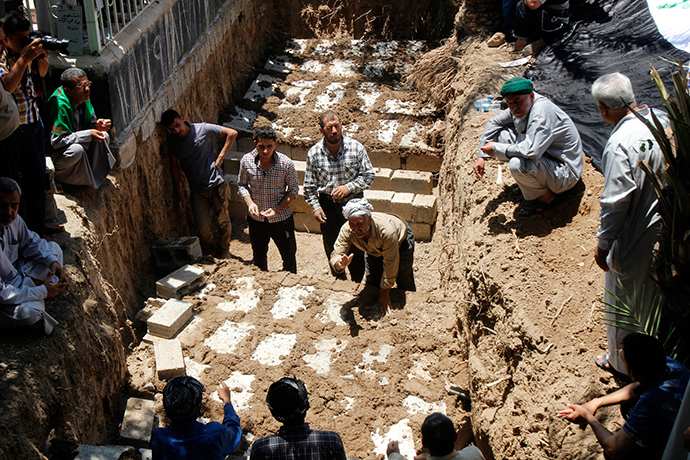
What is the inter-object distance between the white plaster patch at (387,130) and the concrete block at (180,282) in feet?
13.1

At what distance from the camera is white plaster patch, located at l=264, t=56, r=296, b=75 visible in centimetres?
1054

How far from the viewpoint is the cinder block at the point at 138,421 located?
4.18m

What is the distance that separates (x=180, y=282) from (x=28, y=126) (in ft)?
6.97

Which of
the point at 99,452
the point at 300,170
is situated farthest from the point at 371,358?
the point at 300,170

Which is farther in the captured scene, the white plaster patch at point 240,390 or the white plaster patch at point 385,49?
the white plaster patch at point 385,49

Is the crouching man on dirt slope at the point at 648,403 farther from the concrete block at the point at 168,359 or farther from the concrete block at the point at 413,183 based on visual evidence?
the concrete block at the point at 413,183

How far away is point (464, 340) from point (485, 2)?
6261 millimetres

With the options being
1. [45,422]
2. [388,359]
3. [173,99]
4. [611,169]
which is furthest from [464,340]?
[173,99]

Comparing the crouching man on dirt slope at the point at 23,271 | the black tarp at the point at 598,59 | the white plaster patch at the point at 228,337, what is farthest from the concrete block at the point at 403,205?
the crouching man on dirt slope at the point at 23,271

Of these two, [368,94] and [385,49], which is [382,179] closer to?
[368,94]

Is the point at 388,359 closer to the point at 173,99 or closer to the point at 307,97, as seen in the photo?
the point at 173,99

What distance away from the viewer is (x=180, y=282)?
5.94 metres

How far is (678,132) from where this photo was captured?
306 cm

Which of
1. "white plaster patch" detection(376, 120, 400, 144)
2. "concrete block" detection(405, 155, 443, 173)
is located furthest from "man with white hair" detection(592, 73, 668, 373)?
"white plaster patch" detection(376, 120, 400, 144)
